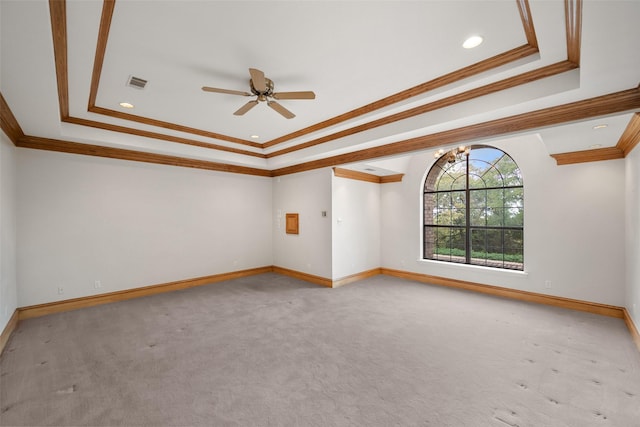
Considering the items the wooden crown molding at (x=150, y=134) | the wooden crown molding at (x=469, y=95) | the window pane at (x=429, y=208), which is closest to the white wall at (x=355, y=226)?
the window pane at (x=429, y=208)

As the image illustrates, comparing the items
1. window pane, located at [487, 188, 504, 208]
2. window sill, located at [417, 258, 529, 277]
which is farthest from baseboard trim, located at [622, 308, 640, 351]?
window pane, located at [487, 188, 504, 208]

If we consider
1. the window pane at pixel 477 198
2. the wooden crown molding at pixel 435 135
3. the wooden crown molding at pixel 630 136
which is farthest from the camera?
the window pane at pixel 477 198

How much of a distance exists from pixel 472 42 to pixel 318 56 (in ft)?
4.41

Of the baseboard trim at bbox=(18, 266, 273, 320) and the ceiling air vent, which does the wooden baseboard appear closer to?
the baseboard trim at bbox=(18, 266, 273, 320)

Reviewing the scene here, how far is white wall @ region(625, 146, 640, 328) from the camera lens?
3.12 m

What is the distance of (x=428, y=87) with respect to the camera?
120 inches

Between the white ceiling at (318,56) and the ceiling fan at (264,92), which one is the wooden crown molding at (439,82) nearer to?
the white ceiling at (318,56)

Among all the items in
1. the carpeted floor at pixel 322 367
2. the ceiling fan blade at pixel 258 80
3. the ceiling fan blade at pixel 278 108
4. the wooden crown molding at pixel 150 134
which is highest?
the wooden crown molding at pixel 150 134

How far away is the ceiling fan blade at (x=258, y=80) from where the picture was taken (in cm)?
246

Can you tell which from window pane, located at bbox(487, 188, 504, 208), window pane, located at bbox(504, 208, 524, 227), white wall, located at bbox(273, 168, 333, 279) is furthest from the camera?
white wall, located at bbox(273, 168, 333, 279)

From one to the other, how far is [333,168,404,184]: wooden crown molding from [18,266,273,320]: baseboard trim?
3.32 meters

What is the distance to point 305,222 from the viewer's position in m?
6.21

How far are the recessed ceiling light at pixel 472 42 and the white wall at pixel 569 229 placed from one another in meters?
3.25

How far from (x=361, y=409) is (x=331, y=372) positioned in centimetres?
53
